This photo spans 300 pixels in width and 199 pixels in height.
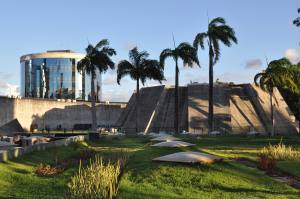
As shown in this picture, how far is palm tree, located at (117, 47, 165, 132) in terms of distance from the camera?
58844 millimetres

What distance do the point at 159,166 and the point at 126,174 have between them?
5.82 feet

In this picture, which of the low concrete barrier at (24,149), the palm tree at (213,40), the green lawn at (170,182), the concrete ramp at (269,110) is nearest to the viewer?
the green lawn at (170,182)

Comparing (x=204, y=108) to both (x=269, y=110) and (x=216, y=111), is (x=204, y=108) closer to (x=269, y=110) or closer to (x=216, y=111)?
(x=216, y=111)

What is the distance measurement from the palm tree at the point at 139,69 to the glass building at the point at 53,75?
99073 millimetres

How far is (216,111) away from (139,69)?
1338 centimetres

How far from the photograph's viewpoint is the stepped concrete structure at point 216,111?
63344 millimetres

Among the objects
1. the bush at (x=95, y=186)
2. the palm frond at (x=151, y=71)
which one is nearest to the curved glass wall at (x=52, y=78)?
the palm frond at (x=151, y=71)

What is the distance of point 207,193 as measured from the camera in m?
15.4

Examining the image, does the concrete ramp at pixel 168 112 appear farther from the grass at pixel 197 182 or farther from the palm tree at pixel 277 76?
the grass at pixel 197 182

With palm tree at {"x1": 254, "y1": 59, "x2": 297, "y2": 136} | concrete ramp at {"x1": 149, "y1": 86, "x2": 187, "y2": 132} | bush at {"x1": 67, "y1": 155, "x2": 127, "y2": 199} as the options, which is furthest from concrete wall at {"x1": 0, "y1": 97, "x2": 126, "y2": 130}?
bush at {"x1": 67, "y1": 155, "x2": 127, "y2": 199}

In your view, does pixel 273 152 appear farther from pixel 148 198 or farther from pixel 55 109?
pixel 55 109

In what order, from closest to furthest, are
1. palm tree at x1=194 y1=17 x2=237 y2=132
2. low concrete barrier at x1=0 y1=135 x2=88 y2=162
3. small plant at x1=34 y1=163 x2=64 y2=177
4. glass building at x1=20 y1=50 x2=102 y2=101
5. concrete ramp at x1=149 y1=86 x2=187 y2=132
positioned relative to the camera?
small plant at x1=34 y1=163 x2=64 y2=177 → low concrete barrier at x1=0 y1=135 x2=88 y2=162 → palm tree at x1=194 y1=17 x2=237 y2=132 → concrete ramp at x1=149 y1=86 x2=187 y2=132 → glass building at x1=20 y1=50 x2=102 y2=101

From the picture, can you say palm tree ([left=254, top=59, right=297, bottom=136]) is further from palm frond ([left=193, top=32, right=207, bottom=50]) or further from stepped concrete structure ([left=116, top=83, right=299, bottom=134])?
palm frond ([left=193, top=32, right=207, bottom=50])

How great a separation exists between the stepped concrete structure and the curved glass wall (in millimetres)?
91190
